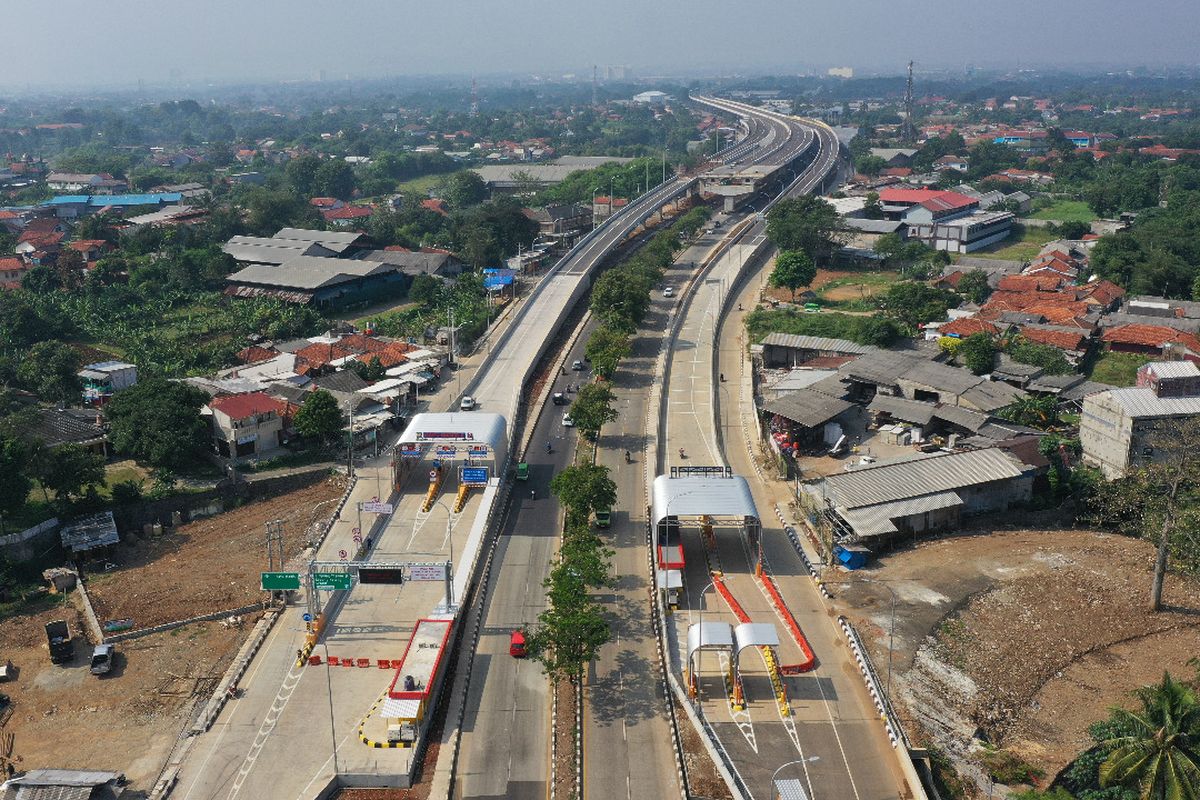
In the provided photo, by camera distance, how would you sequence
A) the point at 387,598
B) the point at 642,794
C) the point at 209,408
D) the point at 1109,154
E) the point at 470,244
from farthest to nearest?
the point at 1109,154 < the point at 470,244 < the point at 209,408 < the point at 387,598 < the point at 642,794

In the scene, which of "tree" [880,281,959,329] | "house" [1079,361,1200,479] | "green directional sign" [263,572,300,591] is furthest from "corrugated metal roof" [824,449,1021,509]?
"tree" [880,281,959,329]

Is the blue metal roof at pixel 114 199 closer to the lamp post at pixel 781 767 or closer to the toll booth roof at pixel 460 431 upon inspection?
the toll booth roof at pixel 460 431

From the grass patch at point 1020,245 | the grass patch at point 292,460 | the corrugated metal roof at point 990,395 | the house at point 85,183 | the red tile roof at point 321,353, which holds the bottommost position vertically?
the grass patch at point 292,460

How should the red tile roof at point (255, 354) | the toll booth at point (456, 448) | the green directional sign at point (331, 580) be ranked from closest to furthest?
1. the green directional sign at point (331, 580)
2. the toll booth at point (456, 448)
3. the red tile roof at point (255, 354)

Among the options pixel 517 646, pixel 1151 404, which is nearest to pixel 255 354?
pixel 517 646

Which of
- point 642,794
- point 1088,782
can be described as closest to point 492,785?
point 642,794

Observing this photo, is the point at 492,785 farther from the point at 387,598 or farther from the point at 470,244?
the point at 470,244

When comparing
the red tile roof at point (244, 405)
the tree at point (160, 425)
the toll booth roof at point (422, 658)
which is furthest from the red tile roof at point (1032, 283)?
the toll booth roof at point (422, 658)

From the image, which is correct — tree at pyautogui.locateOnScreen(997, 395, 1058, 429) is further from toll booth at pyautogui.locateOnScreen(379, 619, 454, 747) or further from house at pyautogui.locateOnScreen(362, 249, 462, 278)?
house at pyautogui.locateOnScreen(362, 249, 462, 278)
